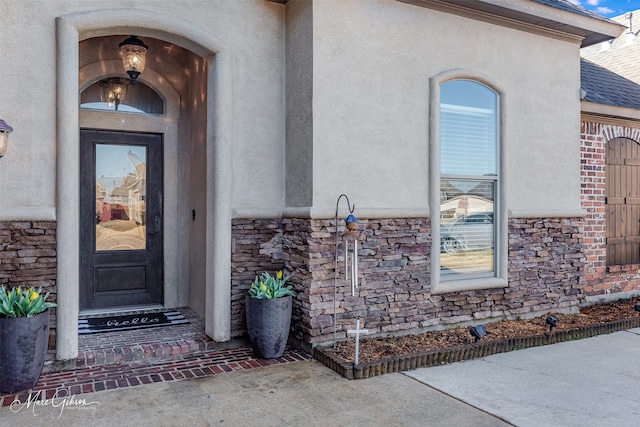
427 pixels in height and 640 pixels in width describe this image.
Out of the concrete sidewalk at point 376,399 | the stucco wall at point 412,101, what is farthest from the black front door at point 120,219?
the stucco wall at point 412,101

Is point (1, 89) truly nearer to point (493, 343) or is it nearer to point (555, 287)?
point (493, 343)

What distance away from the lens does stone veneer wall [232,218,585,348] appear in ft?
15.8

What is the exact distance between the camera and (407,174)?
5289mm

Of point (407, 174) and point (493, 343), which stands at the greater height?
point (407, 174)

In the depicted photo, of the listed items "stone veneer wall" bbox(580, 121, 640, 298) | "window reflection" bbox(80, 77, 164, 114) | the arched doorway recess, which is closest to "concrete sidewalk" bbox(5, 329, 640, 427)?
the arched doorway recess

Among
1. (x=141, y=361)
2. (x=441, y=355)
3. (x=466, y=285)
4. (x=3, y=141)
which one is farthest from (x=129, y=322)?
(x=466, y=285)

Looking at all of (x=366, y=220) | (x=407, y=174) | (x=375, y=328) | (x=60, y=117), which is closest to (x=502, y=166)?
(x=407, y=174)

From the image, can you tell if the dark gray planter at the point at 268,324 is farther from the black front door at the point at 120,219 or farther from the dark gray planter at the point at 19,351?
the black front door at the point at 120,219

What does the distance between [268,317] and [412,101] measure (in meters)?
2.69

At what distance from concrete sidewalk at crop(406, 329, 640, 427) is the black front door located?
3656 mm

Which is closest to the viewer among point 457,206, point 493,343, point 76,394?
point 76,394

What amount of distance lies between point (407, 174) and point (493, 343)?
1.89m

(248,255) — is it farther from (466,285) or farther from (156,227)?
(466,285)

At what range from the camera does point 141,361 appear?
4.49m
